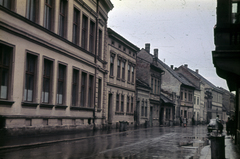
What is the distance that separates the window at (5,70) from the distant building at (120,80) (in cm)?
1766

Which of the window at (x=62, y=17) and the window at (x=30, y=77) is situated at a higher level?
the window at (x=62, y=17)

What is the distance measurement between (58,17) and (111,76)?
1469cm

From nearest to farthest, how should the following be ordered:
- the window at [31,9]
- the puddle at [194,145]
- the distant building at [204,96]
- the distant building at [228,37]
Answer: the distant building at [228,37]
the puddle at [194,145]
the window at [31,9]
the distant building at [204,96]

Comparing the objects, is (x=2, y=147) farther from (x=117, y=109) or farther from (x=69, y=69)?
(x=117, y=109)

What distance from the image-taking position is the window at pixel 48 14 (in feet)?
67.8

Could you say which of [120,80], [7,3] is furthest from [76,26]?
[120,80]

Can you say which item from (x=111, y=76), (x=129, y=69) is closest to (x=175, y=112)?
(x=129, y=69)

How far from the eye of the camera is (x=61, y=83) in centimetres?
2320

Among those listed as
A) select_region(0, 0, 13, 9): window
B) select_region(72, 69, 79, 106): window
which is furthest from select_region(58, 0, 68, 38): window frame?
Result: select_region(0, 0, 13, 9): window

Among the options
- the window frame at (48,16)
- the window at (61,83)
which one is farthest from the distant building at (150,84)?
the window frame at (48,16)

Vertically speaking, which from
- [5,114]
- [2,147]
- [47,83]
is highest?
[47,83]

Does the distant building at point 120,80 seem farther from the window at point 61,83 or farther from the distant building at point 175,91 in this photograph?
the distant building at point 175,91

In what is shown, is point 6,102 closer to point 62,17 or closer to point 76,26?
point 62,17

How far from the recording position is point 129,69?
42.7 meters
